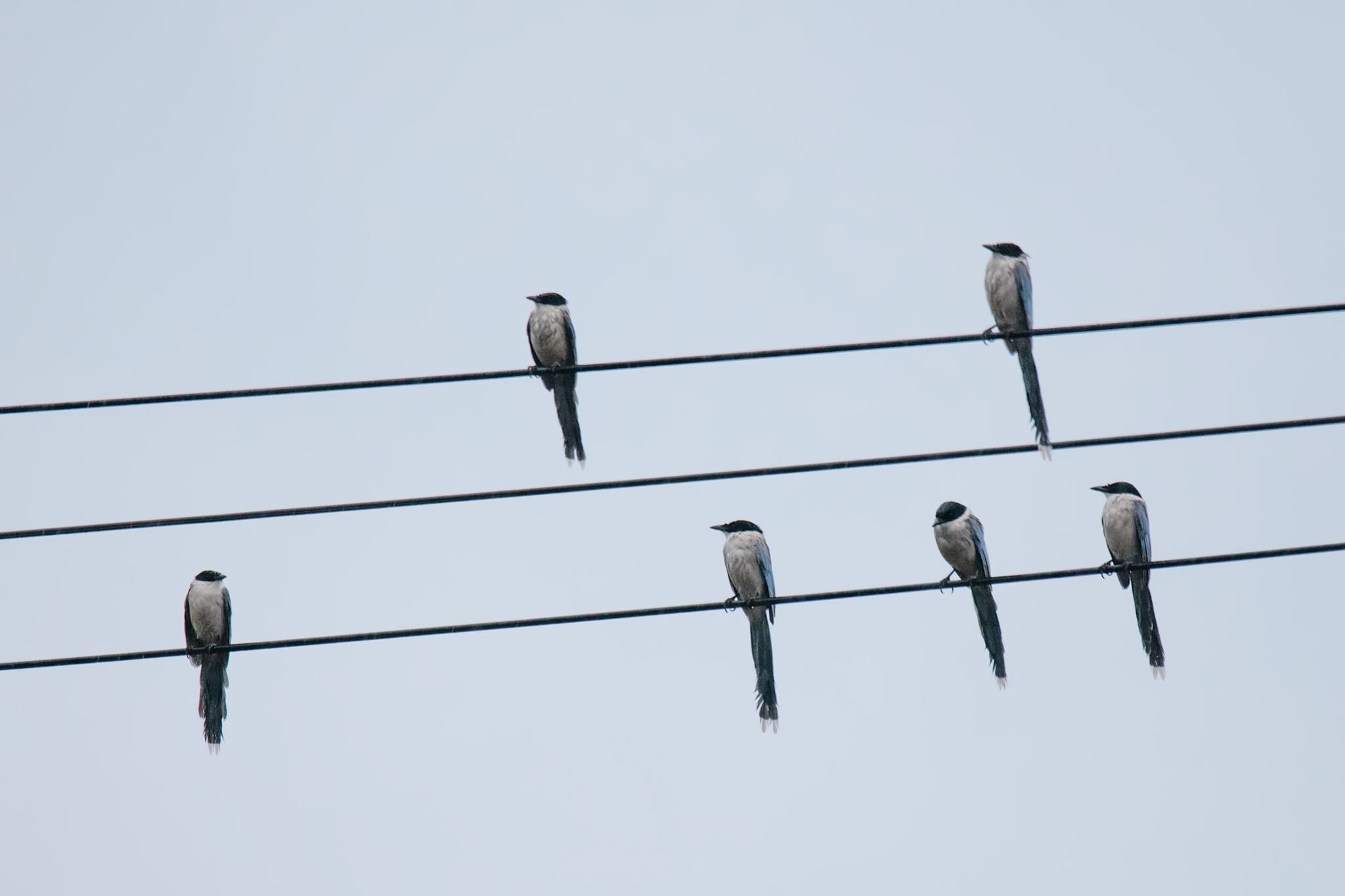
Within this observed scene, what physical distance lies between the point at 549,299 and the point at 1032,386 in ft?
16.3

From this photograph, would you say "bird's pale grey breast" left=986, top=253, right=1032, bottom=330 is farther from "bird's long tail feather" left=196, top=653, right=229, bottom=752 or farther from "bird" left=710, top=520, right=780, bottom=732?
"bird's long tail feather" left=196, top=653, right=229, bottom=752

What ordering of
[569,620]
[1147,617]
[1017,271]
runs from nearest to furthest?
[569,620] < [1147,617] < [1017,271]

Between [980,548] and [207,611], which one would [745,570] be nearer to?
[980,548]

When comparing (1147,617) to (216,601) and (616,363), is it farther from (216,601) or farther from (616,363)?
(216,601)

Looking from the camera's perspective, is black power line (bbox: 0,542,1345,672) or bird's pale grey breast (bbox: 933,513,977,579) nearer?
black power line (bbox: 0,542,1345,672)

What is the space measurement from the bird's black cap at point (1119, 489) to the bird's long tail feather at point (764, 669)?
3.47 m

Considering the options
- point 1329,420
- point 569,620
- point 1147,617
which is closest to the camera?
point 569,620

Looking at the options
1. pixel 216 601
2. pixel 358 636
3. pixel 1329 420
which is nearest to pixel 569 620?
pixel 358 636

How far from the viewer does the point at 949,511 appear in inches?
556

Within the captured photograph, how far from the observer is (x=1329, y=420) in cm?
958

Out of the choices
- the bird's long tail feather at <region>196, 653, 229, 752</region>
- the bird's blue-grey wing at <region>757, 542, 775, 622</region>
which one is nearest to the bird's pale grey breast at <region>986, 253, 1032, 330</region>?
the bird's blue-grey wing at <region>757, 542, 775, 622</region>

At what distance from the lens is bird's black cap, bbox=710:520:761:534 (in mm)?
14414

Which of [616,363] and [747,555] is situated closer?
[616,363]

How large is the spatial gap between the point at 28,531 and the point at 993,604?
730 cm
